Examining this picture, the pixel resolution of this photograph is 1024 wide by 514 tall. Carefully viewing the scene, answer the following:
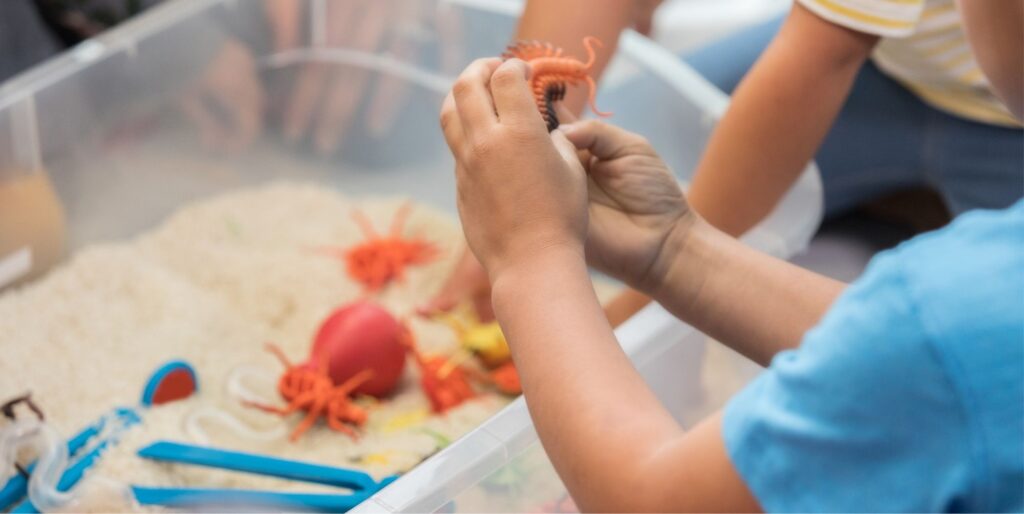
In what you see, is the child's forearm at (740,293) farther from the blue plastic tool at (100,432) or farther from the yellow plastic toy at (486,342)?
the blue plastic tool at (100,432)

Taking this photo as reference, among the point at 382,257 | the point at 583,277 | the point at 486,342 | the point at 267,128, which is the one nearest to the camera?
the point at 583,277

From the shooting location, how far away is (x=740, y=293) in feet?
1.82

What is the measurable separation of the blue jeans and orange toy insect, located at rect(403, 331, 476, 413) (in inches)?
17.2

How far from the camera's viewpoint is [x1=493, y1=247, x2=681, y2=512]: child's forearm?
1.33 ft

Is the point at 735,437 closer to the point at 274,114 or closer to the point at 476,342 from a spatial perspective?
the point at 476,342

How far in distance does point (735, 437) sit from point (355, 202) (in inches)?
28.3

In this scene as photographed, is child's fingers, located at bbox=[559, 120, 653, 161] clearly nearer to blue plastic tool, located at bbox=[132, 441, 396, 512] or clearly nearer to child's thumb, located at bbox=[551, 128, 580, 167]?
child's thumb, located at bbox=[551, 128, 580, 167]

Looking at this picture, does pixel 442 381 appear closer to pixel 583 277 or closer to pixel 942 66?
pixel 583 277

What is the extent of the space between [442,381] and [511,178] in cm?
34

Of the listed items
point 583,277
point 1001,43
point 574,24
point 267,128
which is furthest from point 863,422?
point 267,128

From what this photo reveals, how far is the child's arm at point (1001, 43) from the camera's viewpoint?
602mm

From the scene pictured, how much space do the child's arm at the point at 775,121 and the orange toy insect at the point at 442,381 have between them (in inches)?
8.3

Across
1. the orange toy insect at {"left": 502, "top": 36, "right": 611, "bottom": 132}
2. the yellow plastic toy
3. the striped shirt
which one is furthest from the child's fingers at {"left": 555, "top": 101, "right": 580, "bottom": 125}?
the striped shirt

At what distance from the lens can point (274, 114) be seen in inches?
43.3
